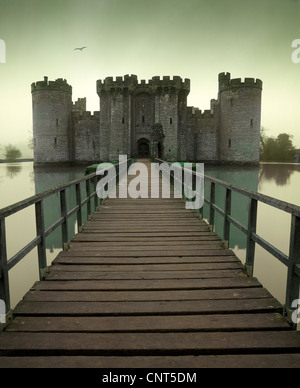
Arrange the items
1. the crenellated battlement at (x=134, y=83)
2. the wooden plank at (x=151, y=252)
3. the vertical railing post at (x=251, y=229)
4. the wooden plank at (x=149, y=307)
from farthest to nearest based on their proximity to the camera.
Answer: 1. the crenellated battlement at (x=134, y=83)
2. the wooden plank at (x=151, y=252)
3. the vertical railing post at (x=251, y=229)
4. the wooden plank at (x=149, y=307)

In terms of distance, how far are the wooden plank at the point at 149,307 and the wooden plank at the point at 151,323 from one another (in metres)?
0.06

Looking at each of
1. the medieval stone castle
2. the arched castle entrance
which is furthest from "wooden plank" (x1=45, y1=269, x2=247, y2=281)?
the arched castle entrance

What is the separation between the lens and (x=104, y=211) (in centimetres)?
728

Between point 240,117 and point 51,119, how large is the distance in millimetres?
24618

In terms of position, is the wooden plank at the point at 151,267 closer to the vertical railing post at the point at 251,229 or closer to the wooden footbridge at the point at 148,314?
the wooden footbridge at the point at 148,314

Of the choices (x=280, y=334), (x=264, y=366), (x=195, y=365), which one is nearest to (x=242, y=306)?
(x=280, y=334)

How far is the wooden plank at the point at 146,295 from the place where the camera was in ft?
9.21

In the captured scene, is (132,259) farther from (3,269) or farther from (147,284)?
(3,269)

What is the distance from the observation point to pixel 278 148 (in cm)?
6366

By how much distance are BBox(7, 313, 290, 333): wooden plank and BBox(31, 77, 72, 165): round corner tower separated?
3689cm

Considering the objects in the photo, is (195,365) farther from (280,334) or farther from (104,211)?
(104,211)

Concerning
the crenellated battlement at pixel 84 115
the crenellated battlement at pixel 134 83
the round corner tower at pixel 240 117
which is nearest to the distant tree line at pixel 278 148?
the round corner tower at pixel 240 117

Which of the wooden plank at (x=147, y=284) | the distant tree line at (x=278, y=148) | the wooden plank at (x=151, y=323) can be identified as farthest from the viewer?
the distant tree line at (x=278, y=148)

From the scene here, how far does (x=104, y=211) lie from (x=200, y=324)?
523 cm
